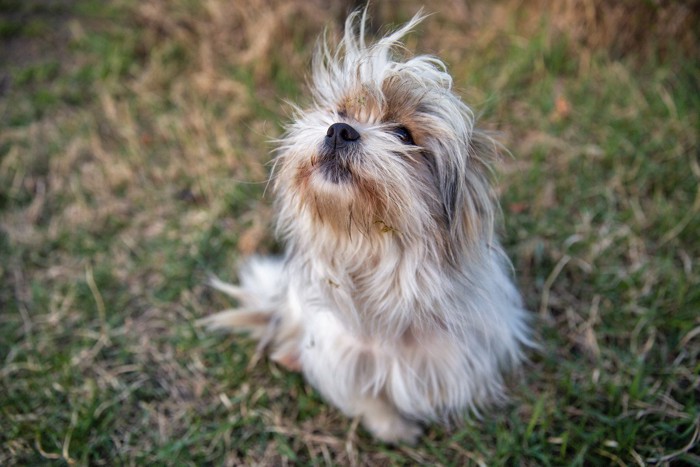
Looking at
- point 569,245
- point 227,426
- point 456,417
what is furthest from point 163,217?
point 569,245

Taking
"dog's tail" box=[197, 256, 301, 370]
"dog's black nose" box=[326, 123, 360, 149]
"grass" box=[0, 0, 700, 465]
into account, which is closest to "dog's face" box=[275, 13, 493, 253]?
"dog's black nose" box=[326, 123, 360, 149]

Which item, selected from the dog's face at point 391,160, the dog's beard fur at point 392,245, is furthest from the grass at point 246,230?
the dog's face at point 391,160

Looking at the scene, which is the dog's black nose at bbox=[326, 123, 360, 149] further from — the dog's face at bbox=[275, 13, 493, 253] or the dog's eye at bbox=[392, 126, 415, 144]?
the dog's eye at bbox=[392, 126, 415, 144]

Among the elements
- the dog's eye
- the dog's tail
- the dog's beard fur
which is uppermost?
the dog's eye

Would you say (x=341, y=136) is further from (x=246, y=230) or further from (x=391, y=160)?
(x=246, y=230)

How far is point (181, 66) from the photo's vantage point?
4.41 metres

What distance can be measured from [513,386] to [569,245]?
86cm

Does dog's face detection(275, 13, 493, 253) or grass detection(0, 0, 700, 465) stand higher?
dog's face detection(275, 13, 493, 253)

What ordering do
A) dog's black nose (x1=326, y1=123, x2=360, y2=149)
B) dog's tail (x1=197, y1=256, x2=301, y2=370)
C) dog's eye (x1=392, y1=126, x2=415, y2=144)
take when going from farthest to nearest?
dog's tail (x1=197, y1=256, x2=301, y2=370) < dog's eye (x1=392, y1=126, x2=415, y2=144) < dog's black nose (x1=326, y1=123, x2=360, y2=149)

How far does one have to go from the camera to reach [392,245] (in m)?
2.02

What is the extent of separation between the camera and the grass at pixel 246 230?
2498 millimetres

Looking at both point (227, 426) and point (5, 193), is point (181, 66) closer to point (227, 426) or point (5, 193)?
point (5, 193)

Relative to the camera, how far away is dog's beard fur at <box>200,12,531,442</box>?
1.91 metres

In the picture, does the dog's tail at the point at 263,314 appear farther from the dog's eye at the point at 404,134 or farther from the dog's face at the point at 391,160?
the dog's eye at the point at 404,134
